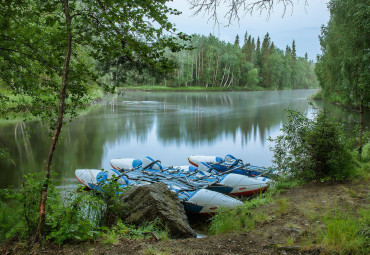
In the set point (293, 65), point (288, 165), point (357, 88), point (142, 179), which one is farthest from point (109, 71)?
point (293, 65)

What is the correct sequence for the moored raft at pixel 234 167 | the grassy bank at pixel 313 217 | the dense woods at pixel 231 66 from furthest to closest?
the dense woods at pixel 231 66, the moored raft at pixel 234 167, the grassy bank at pixel 313 217

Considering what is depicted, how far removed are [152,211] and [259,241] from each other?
2.15 m

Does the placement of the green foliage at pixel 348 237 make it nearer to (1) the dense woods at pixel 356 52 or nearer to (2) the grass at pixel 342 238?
(2) the grass at pixel 342 238

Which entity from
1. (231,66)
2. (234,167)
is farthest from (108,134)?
(231,66)

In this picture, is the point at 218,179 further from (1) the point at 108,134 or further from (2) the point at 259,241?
(1) the point at 108,134

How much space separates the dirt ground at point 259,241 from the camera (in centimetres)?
341

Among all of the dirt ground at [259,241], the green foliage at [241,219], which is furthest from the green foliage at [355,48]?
the green foliage at [241,219]

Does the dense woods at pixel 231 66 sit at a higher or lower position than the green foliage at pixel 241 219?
higher

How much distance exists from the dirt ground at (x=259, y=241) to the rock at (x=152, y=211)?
113cm

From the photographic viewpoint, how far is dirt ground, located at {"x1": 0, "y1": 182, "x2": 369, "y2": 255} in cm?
341

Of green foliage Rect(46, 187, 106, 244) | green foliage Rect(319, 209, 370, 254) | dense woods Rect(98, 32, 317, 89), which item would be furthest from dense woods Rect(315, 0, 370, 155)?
dense woods Rect(98, 32, 317, 89)

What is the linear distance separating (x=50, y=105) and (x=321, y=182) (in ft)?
19.7

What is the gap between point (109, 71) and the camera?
4.40m

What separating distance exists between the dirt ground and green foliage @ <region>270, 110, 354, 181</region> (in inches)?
Result: 47.5
